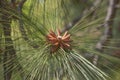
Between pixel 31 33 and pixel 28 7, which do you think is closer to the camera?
pixel 31 33

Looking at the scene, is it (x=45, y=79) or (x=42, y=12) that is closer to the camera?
(x=45, y=79)

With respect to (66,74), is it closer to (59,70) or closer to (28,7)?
(59,70)

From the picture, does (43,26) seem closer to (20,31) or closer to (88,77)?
(20,31)

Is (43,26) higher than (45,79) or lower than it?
higher

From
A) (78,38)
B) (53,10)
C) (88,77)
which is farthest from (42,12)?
(88,77)

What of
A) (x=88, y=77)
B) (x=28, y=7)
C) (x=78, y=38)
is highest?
(x=28, y=7)

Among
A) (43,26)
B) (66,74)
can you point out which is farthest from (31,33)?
(66,74)
